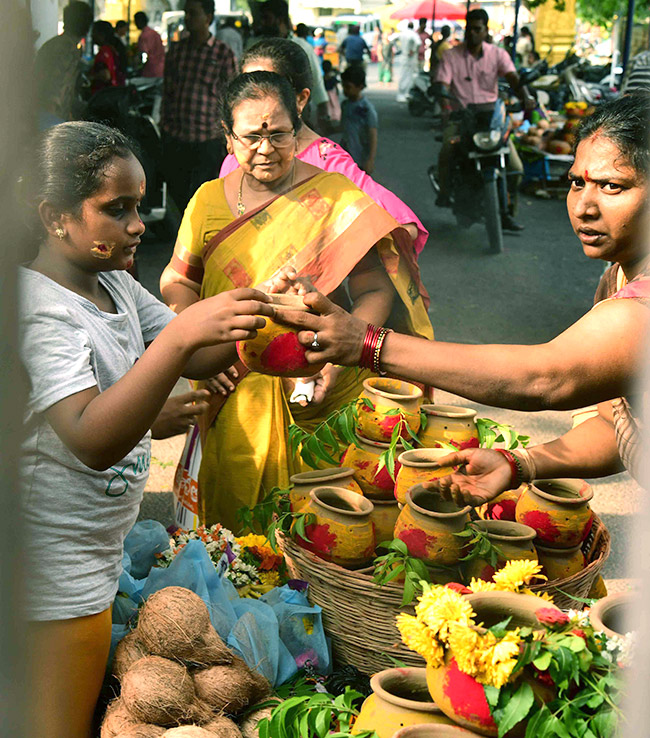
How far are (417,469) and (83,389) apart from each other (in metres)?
0.86

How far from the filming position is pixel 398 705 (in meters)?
1.56

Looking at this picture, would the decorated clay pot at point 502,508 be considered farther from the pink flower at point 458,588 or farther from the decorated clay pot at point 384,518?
the pink flower at point 458,588

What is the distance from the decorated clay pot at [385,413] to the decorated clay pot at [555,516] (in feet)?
1.16

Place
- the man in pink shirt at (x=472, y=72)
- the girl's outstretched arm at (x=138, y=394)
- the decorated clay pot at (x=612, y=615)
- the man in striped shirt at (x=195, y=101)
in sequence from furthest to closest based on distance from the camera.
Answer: the man in pink shirt at (x=472, y=72)
the man in striped shirt at (x=195, y=101)
the girl's outstretched arm at (x=138, y=394)
the decorated clay pot at (x=612, y=615)

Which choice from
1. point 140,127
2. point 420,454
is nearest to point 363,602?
point 420,454

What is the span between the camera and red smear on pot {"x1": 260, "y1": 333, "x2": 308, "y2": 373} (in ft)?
6.48

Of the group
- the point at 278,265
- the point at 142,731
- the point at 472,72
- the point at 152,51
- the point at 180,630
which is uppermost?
the point at 152,51

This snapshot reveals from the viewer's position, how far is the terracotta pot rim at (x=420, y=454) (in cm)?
216

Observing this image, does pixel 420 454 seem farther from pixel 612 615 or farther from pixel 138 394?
pixel 138 394

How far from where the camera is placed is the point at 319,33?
27453 mm

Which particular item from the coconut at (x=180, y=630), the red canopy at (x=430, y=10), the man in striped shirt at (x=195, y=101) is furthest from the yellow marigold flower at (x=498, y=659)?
the red canopy at (x=430, y=10)

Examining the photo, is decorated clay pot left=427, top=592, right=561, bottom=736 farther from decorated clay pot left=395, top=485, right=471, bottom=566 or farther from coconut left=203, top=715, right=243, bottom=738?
coconut left=203, top=715, right=243, bottom=738

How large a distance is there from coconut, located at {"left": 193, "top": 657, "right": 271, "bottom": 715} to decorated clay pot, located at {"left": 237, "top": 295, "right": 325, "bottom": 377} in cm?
69

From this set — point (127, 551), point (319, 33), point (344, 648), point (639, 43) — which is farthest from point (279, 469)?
point (319, 33)
